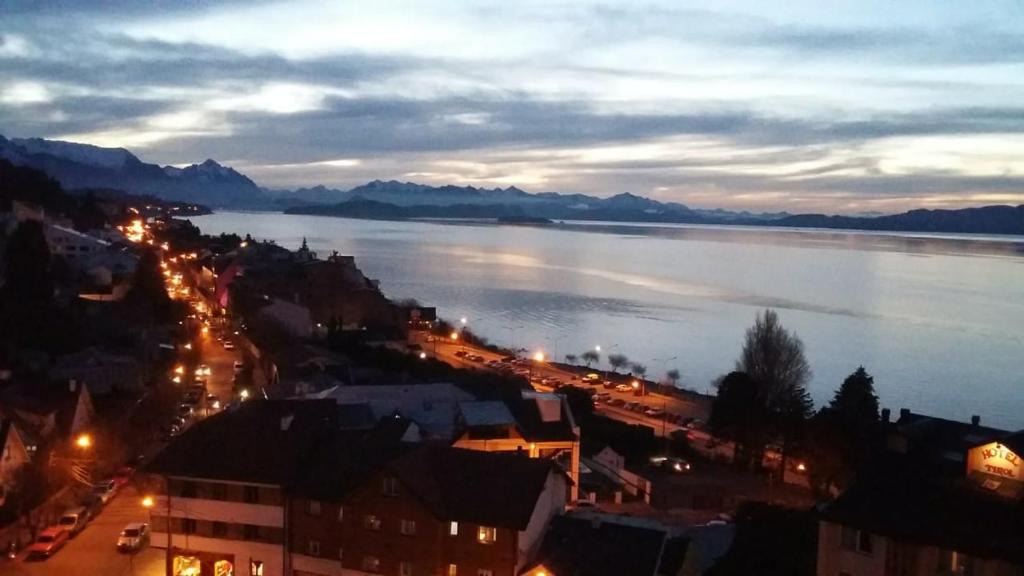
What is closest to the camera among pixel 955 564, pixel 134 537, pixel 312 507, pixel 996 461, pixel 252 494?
pixel 955 564

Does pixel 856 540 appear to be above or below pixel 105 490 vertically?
Result: above

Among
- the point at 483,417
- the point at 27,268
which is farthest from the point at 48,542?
the point at 27,268

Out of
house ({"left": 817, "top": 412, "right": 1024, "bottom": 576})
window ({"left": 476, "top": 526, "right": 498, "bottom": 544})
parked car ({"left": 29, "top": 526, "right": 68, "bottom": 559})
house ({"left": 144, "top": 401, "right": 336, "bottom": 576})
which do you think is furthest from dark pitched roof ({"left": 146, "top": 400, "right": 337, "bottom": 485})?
house ({"left": 817, "top": 412, "right": 1024, "bottom": 576})

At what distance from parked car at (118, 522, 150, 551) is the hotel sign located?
4604 millimetres

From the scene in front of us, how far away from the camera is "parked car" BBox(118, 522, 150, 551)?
5418mm

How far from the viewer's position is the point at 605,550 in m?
4.38

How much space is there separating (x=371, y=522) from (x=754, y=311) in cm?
2215

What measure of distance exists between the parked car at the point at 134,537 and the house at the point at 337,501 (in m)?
0.28

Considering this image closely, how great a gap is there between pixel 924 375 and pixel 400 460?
14567 millimetres

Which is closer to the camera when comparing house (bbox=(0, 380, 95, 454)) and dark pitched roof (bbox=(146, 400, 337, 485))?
dark pitched roof (bbox=(146, 400, 337, 485))

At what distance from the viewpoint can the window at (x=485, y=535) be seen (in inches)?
176

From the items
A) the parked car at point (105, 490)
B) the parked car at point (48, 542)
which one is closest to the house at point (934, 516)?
the parked car at point (48, 542)

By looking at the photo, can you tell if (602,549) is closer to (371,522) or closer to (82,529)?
(371,522)

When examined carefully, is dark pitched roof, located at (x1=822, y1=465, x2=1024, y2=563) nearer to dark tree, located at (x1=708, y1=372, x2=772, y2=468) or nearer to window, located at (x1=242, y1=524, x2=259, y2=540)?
window, located at (x1=242, y1=524, x2=259, y2=540)
